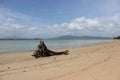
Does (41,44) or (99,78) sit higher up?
(41,44)

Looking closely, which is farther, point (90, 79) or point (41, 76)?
point (41, 76)

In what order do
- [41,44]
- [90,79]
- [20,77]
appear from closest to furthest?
[90,79]
[20,77]
[41,44]

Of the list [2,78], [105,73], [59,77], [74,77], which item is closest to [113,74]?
[105,73]

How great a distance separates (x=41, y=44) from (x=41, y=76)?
381 inches

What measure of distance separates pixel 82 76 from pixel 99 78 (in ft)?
2.24

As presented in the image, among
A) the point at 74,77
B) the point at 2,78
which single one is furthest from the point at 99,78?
the point at 2,78

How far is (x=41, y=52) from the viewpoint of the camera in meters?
17.7

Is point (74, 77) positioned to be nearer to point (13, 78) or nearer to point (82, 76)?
point (82, 76)

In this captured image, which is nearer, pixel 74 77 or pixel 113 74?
pixel 74 77

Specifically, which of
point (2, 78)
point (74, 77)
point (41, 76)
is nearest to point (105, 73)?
point (74, 77)

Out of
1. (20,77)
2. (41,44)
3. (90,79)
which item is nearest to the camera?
(90,79)

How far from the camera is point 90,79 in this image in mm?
7375

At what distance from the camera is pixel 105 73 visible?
840 centimetres

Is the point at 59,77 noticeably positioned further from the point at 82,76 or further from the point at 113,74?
the point at 113,74
